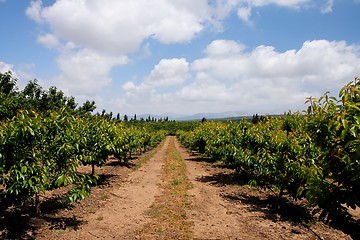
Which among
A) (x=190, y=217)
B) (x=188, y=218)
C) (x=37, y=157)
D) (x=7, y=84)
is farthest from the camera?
(x=7, y=84)

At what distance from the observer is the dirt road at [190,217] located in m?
8.24

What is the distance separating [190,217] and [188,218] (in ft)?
0.51

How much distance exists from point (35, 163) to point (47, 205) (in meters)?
4.41

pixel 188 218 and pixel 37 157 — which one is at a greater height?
pixel 37 157

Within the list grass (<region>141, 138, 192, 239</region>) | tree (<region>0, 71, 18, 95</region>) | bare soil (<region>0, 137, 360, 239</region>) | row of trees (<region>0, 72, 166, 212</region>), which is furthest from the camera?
tree (<region>0, 71, 18, 95</region>)

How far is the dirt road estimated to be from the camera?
824 centimetres

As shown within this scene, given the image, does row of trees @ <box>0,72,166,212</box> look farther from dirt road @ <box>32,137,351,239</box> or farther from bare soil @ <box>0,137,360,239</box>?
dirt road @ <box>32,137,351,239</box>

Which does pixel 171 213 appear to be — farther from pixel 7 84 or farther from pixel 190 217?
pixel 7 84

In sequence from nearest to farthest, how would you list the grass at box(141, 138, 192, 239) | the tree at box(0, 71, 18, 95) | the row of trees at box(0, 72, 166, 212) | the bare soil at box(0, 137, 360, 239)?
the row of trees at box(0, 72, 166, 212), the bare soil at box(0, 137, 360, 239), the grass at box(141, 138, 192, 239), the tree at box(0, 71, 18, 95)

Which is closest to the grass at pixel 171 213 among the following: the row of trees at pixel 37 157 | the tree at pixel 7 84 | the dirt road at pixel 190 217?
the dirt road at pixel 190 217

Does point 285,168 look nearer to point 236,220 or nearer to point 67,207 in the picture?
point 236,220

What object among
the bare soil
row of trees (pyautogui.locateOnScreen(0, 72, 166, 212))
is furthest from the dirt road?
row of trees (pyautogui.locateOnScreen(0, 72, 166, 212))

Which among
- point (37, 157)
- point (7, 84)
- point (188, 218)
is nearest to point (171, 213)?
point (188, 218)

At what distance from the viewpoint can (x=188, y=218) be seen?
9625 millimetres
